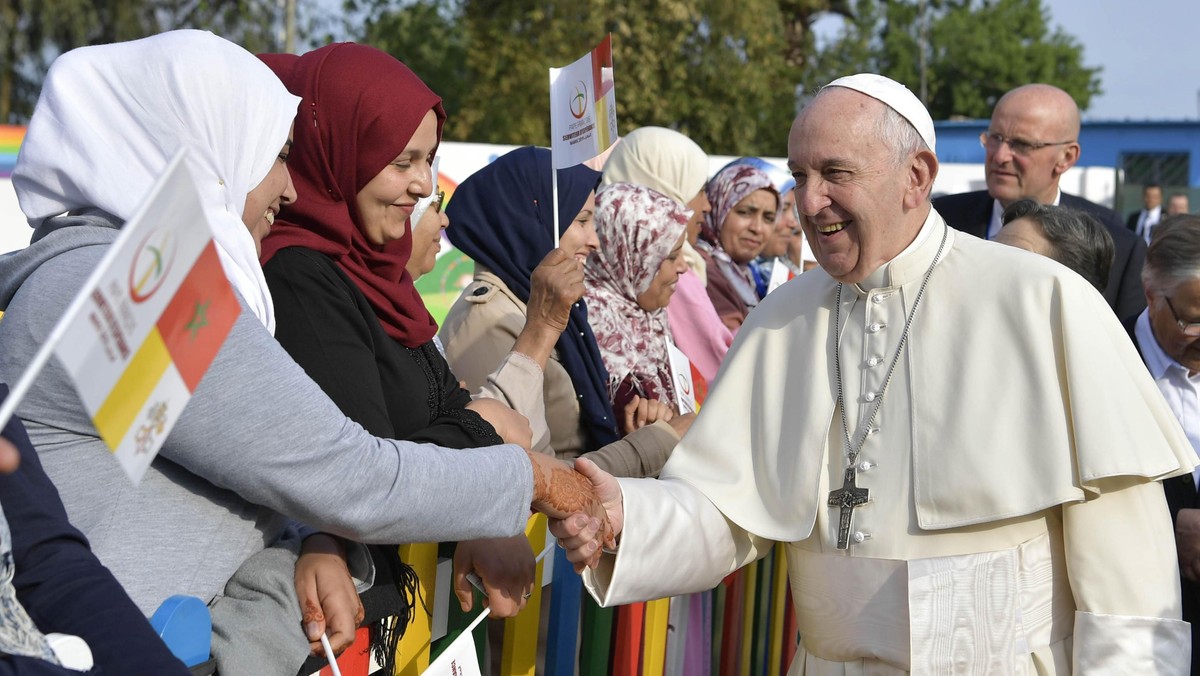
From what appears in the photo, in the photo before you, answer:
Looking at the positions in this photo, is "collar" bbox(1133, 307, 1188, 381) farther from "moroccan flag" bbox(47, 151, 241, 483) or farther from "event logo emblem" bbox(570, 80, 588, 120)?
"moroccan flag" bbox(47, 151, 241, 483)

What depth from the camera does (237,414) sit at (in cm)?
196

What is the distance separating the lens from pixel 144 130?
7.11 ft

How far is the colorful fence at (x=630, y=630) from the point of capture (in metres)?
3.02

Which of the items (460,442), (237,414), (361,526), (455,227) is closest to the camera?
(237,414)

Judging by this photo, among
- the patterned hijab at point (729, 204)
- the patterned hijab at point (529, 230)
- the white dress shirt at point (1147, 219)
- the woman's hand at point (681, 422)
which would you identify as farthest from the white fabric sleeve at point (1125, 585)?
the white dress shirt at point (1147, 219)

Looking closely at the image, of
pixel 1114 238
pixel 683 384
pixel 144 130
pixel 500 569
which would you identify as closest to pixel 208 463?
pixel 144 130

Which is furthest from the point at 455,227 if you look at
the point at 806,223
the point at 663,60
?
the point at 663,60

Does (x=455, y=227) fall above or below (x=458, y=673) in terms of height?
above

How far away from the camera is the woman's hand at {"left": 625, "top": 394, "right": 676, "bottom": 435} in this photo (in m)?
4.41

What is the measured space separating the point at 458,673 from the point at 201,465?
85 cm

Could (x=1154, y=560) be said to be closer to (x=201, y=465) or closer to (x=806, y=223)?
(x=806, y=223)

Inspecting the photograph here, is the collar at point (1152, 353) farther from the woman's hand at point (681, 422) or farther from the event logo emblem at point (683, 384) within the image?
the event logo emblem at point (683, 384)

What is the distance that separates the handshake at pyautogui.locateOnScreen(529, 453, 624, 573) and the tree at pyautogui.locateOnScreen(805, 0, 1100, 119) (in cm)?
5572

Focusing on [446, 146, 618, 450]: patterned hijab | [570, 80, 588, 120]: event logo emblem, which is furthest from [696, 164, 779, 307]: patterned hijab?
[570, 80, 588, 120]: event logo emblem
